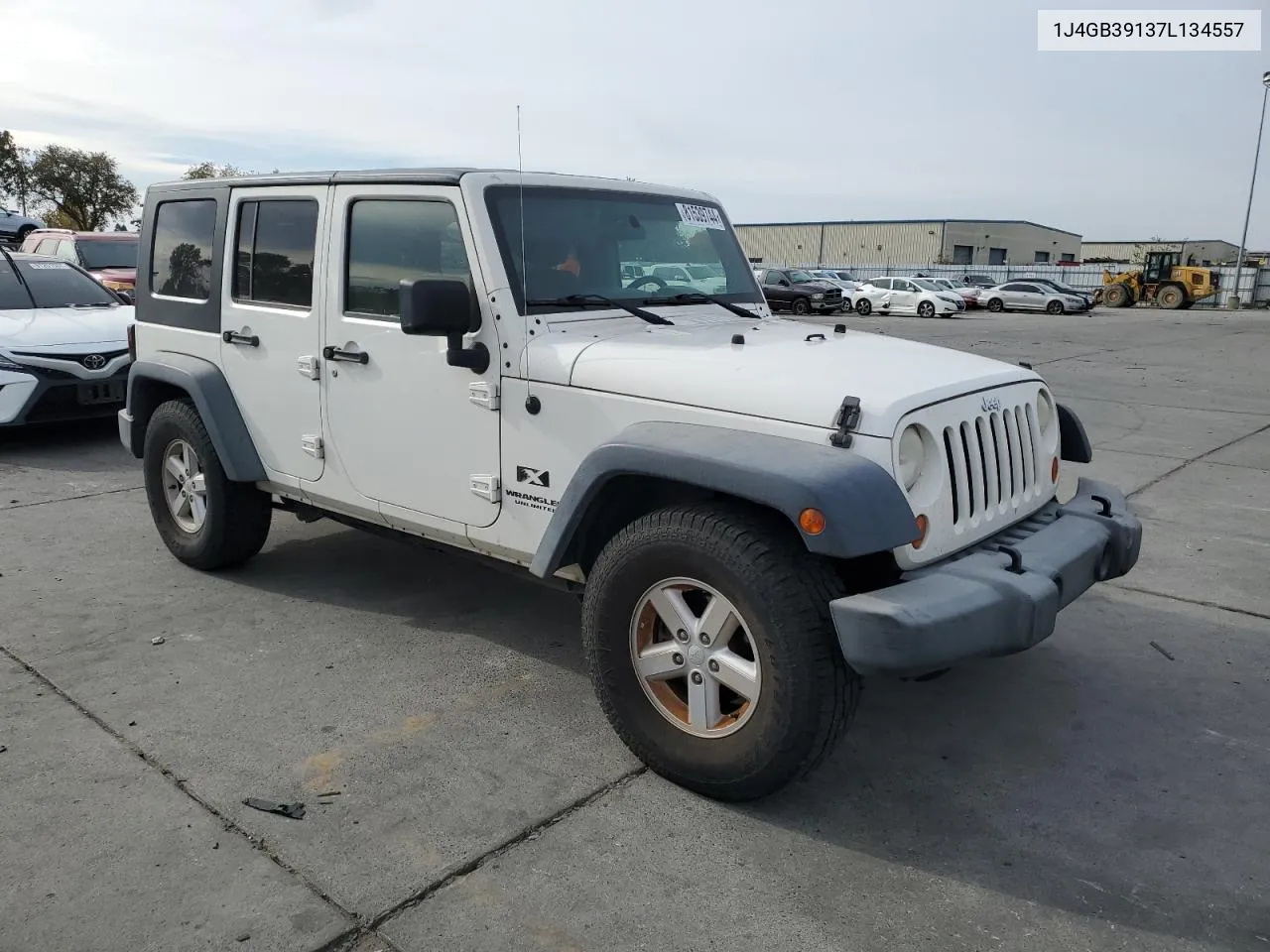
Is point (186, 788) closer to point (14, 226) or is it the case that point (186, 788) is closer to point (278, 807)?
point (278, 807)

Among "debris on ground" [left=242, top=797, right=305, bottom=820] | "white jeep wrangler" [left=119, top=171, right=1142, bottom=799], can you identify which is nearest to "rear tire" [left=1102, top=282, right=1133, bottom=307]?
"white jeep wrangler" [left=119, top=171, right=1142, bottom=799]

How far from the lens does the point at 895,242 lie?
7144 centimetres

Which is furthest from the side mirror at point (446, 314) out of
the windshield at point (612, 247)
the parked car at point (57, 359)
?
the parked car at point (57, 359)

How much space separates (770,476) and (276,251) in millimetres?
2808

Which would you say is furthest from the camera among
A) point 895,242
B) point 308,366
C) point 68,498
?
point 895,242

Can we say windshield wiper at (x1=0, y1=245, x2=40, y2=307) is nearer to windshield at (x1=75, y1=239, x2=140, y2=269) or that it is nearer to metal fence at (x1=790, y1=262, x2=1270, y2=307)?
windshield at (x1=75, y1=239, x2=140, y2=269)

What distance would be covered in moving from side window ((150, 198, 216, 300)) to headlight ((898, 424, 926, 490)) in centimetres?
344

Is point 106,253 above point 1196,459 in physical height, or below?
above

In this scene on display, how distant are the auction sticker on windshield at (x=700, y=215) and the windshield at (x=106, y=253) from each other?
42.2 ft

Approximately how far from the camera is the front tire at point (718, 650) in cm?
283

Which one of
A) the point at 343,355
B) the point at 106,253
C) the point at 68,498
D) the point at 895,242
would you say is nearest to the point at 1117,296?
the point at 895,242

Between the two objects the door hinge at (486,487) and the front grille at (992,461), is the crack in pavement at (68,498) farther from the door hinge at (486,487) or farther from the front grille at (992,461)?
the front grille at (992,461)

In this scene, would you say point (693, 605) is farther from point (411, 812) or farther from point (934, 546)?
point (411, 812)

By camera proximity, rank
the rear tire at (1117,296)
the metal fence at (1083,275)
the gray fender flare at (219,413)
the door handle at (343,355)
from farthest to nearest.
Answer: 1. the metal fence at (1083,275)
2. the rear tire at (1117,296)
3. the gray fender flare at (219,413)
4. the door handle at (343,355)
